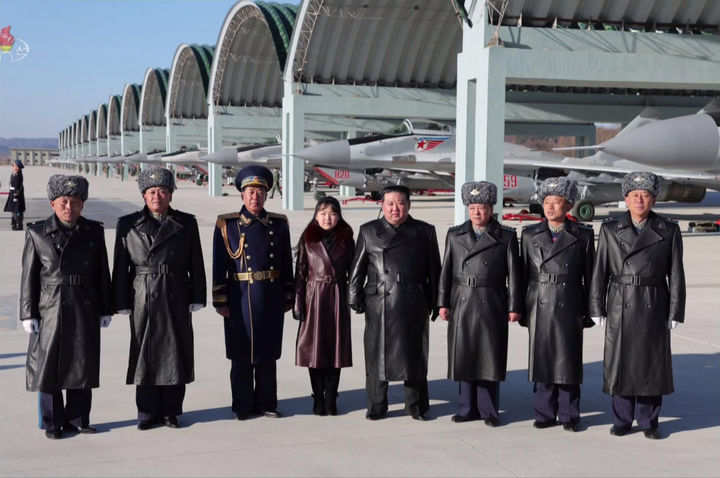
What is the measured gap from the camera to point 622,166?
22484 millimetres

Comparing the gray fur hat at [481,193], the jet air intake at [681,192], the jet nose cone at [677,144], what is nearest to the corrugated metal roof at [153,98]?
the jet air intake at [681,192]

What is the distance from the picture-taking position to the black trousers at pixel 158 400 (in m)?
5.26

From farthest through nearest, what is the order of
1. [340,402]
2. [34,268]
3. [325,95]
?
[325,95] < [340,402] < [34,268]

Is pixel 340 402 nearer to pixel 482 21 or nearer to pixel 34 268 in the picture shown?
pixel 34 268

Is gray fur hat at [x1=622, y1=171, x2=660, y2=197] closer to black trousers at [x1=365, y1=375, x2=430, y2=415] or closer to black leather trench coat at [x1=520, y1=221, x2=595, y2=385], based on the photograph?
black leather trench coat at [x1=520, y1=221, x2=595, y2=385]

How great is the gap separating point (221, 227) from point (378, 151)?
735 inches

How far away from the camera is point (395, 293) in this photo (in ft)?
17.9

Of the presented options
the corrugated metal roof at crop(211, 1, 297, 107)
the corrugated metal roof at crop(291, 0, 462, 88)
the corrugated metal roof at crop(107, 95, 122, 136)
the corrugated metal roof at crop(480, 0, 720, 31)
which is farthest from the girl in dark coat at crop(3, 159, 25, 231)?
the corrugated metal roof at crop(107, 95, 122, 136)

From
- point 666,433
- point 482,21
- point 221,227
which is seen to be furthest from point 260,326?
point 482,21

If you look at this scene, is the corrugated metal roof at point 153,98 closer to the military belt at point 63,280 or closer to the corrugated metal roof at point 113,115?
the corrugated metal roof at point 113,115

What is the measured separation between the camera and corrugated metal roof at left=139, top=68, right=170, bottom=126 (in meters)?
58.0

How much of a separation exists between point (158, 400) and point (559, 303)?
107 inches

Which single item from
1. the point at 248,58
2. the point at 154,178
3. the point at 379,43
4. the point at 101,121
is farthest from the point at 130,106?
the point at 154,178

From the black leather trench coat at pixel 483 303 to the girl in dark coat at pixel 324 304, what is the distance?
0.77 meters
